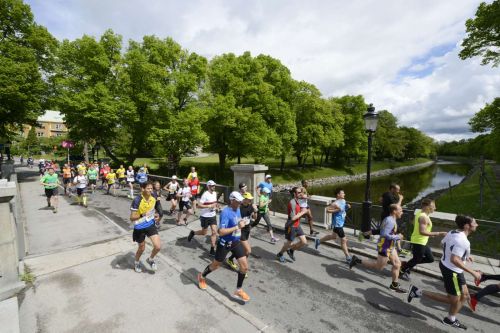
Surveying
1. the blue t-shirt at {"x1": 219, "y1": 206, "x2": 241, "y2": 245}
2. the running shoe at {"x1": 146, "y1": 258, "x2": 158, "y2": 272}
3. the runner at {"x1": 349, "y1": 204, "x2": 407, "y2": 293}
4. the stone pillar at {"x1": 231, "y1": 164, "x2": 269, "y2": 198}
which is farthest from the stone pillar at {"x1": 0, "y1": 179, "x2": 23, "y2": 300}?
the stone pillar at {"x1": 231, "y1": 164, "x2": 269, "y2": 198}

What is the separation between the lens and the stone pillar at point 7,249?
14.7 ft

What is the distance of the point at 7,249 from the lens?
4570mm

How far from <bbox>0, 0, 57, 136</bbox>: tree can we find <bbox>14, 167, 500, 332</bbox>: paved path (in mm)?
18238

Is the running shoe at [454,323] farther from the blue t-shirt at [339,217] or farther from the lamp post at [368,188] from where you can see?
the lamp post at [368,188]

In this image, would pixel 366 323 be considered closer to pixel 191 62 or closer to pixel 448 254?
pixel 448 254

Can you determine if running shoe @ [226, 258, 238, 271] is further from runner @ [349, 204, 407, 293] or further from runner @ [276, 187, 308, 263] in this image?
runner @ [349, 204, 407, 293]

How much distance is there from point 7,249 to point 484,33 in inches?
948

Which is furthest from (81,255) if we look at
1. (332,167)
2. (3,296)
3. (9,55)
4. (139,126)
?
(332,167)

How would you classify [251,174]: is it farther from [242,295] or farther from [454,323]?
[454,323]

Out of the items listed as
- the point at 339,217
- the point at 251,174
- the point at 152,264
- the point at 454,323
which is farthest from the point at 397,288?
the point at 251,174

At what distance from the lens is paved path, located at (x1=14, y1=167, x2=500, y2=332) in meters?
4.02

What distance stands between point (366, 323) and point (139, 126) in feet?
82.1

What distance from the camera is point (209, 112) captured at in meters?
23.3

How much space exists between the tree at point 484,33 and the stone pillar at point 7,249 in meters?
21.8
